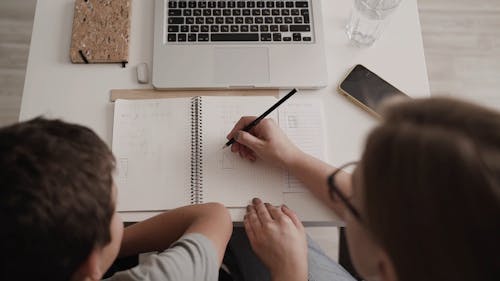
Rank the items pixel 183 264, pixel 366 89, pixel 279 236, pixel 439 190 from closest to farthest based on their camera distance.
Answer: pixel 439 190 < pixel 183 264 < pixel 279 236 < pixel 366 89

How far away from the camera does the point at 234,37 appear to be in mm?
858

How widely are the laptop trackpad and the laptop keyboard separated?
29 mm

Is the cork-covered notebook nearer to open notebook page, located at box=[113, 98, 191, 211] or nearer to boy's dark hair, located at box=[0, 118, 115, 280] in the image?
open notebook page, located at box=[113, 98, 191, 211]

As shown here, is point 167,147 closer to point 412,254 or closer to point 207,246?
point 207,246

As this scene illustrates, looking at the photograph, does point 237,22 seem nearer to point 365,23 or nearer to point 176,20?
point 176,20

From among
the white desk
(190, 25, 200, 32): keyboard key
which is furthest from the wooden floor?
(190, 25, 200, 32): keyboard key

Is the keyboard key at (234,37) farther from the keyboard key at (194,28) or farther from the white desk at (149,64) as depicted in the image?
the white desk at (149,64)

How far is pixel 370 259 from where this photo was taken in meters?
0.46

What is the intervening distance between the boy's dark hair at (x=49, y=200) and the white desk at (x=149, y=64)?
244 mm

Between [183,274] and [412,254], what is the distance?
37cm

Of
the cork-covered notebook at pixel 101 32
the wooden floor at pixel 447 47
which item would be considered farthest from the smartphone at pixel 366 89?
the wooden floor at pixel 447 47

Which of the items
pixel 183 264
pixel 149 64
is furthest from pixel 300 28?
pixel 183 264

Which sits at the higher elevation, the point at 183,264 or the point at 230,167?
the point at 230,167

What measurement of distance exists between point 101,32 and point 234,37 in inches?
11.8
